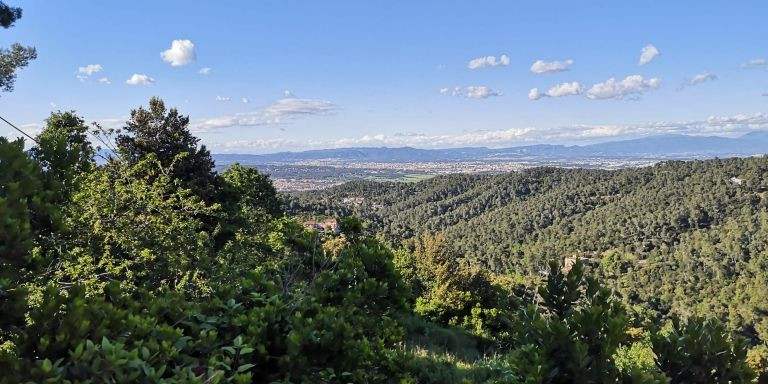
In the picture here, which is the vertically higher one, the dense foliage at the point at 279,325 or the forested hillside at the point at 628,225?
the dense foliage at the point at 279,325

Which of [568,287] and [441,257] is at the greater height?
[568,287]

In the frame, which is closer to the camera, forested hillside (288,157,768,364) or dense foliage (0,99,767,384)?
dense foliage (0,99,767,384)

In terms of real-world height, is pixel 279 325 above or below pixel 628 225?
above

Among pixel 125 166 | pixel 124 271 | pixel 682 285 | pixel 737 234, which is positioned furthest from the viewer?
pixel 737 234

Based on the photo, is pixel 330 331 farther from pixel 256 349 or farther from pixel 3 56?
pixel 3 56

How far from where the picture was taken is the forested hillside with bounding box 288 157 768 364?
2029 inches

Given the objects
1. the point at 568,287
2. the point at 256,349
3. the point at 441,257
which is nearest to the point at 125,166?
the point at 256,349

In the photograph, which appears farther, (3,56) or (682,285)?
(682,285)

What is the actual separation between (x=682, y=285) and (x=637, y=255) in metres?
14.3

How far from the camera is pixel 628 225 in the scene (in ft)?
251

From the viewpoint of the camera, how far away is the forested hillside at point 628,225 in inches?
2029

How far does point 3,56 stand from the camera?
8.56 meters

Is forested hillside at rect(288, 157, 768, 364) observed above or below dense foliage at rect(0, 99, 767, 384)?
below

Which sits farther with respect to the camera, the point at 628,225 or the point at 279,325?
the point at 628,225
